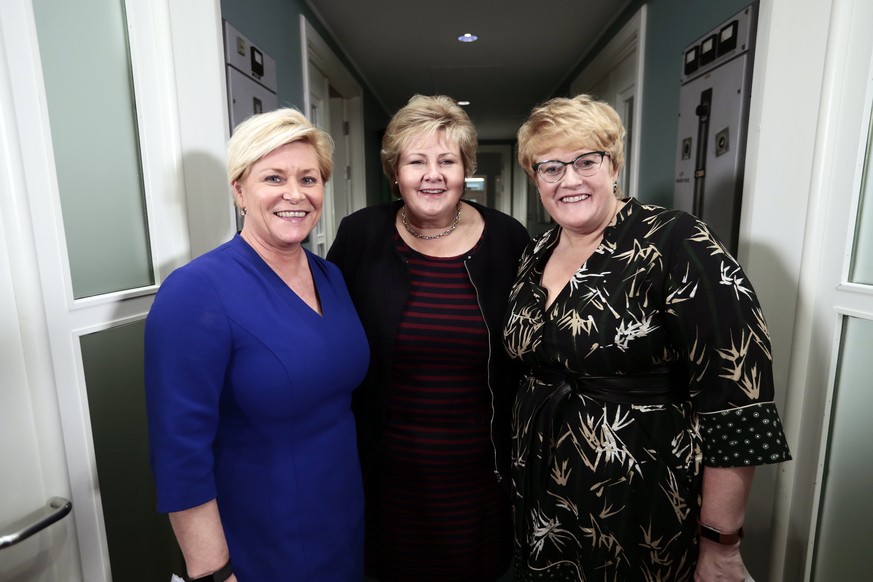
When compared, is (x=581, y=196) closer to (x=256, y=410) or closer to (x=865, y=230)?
(x=865, y=230)

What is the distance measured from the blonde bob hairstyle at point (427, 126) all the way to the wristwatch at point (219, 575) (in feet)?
3.19

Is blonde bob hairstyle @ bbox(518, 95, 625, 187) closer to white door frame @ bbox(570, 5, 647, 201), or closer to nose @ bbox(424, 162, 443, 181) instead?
nose @ bbox(424, 162, 443, 181)

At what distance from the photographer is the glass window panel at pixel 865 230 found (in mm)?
1034

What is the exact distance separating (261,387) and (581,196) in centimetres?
73

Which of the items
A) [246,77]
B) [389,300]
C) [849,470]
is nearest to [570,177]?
[389,300]

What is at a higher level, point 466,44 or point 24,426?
point 466,44

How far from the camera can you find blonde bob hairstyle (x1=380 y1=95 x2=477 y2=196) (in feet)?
4.04

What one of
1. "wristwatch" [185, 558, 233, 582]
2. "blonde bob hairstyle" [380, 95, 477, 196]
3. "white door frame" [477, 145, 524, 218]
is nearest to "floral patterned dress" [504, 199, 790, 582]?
"blonde bob hairstyle" [380, 95, 477, 196]

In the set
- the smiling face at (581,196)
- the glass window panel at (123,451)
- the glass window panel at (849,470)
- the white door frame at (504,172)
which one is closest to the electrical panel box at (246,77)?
the glass window panel at (123,451)

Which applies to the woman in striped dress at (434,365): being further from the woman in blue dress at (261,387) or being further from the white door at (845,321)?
the white door at (845,321)

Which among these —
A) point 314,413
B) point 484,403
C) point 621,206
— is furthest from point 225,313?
point 621,206

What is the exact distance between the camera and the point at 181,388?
763 mm

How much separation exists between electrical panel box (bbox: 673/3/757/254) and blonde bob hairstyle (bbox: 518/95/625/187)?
66 cm

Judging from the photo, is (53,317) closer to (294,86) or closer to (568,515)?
(568,515)
